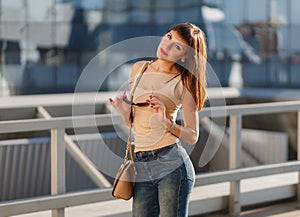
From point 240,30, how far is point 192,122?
32638 millimetres

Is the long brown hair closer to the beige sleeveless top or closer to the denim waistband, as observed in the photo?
the beige sleeveless top

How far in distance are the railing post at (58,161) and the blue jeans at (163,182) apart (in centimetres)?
170

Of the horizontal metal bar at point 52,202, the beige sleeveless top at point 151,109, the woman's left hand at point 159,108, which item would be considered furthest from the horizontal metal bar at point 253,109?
the woman's left hand at point 159,108

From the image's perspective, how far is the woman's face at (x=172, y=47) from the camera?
315cm

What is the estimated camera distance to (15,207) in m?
4.67

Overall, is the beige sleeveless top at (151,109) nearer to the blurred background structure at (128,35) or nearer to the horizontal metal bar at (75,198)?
the horizontal metal bar at (75,198)

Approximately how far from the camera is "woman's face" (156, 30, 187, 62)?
315 cm

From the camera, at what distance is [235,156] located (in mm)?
6148

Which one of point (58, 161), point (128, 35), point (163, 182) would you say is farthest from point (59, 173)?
point (128, 35)

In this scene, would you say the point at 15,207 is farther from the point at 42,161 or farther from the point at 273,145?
the point at 273,145

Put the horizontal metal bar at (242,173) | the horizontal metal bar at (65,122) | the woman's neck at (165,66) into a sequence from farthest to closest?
1. the horizontal metal bar at (242,173)
2. the horizontal metal bar at (65,122)
3. the woman's neck at (165,66)

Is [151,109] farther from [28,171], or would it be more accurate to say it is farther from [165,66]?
[28,171]

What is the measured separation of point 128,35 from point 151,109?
3028 centimetres

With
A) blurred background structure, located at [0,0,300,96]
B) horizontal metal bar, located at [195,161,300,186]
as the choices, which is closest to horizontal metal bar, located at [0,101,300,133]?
horizontal metal bar, located at [195,161,300,186]
